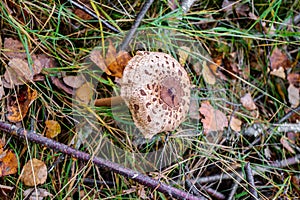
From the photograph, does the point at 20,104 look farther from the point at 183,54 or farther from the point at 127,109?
the point at 183,54

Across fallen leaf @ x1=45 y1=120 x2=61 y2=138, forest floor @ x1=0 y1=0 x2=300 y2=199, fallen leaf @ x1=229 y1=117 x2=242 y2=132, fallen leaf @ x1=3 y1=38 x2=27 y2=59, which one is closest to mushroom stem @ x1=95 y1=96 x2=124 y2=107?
forest floor @ x1=0 y1=0 x2=300 y2=199

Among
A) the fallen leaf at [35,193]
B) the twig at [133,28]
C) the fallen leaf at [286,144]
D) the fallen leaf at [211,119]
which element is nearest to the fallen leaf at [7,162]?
the fallen leaf at [35,193]

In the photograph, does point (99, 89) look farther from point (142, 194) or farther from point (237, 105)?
point (237, 105)

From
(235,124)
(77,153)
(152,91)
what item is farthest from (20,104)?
(235,124)

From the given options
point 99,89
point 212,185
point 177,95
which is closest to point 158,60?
point 177,95

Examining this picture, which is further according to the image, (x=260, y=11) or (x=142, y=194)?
(x=260, y=11)

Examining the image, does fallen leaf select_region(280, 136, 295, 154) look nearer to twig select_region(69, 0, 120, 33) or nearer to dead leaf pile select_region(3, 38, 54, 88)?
twig select_region(69, 0, 120, 33)
